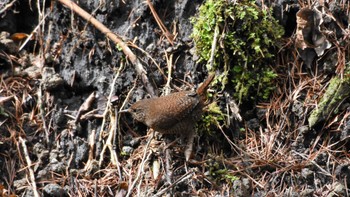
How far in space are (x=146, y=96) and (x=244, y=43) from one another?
94cm

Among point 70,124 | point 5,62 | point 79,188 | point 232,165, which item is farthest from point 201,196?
point 5,62

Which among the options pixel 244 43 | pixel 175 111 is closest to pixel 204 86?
pixel 175 111

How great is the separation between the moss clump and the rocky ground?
0.09m

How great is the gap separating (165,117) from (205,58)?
66 cm

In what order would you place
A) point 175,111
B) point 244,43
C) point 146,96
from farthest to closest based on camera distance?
point 146,96, point 244,43, point 175,111

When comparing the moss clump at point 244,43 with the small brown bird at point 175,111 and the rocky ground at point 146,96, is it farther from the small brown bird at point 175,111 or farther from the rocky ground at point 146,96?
the small brown bird at point 175,111

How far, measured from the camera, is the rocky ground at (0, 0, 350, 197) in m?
4.91

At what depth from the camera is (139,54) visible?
18.0 ft

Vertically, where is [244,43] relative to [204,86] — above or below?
above

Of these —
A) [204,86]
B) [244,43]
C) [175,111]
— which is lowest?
[175,111]

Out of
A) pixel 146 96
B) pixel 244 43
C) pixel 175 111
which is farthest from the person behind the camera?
pixel 146 96

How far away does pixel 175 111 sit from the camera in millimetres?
4969

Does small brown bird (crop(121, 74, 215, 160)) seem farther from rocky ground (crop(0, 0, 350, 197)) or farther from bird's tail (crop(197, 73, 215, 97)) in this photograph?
rocky ground (crop(0, 0, 350, 197))

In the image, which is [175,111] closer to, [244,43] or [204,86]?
[204,86]
